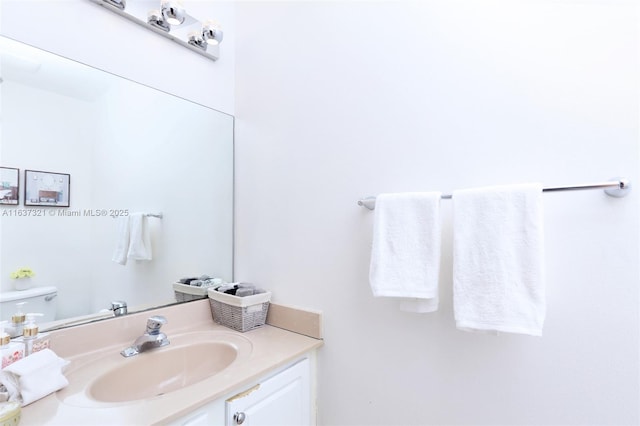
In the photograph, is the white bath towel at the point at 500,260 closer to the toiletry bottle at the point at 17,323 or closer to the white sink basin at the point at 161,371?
the white sink basin at the point at 161,371

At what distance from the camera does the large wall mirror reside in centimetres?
97

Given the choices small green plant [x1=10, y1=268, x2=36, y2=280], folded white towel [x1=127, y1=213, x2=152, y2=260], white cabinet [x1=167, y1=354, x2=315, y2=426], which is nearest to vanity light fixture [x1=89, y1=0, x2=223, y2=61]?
folded white towel [x1=127, y1=213, x2=152, y2=260]

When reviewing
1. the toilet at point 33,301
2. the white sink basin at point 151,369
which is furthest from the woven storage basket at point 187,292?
the toilet at point 33,301

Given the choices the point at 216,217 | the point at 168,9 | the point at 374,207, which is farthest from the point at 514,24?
the point at 216,217

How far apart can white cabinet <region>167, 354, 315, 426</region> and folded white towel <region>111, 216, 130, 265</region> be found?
2.21 feet

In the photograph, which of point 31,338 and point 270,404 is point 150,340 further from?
point 270,404

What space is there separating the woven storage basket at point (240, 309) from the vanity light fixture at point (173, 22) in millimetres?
1175

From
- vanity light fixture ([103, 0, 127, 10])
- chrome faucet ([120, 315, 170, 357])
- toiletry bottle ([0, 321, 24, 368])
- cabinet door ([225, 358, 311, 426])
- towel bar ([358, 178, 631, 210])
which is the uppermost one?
vanity light fixture ([103, 0, 127, 10])

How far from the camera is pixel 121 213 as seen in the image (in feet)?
3.92

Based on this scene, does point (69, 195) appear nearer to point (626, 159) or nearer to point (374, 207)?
point (374, 207)

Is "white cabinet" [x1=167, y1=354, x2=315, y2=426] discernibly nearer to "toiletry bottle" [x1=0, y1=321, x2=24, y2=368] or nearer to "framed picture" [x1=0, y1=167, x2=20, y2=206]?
"toiletry bottle" [x1=0, y1=321, x2=24, y2=368]

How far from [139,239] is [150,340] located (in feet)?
1.31

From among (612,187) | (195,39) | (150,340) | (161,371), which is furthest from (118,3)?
(612,187)

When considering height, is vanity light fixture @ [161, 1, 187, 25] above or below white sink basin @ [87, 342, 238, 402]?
above
